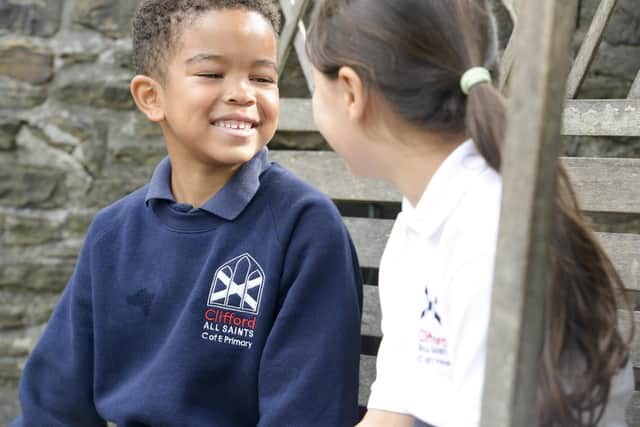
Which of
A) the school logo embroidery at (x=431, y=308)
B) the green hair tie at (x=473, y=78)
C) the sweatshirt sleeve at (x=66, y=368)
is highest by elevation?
the green hair tie at (x=473, y=78)

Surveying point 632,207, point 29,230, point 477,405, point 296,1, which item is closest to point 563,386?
point 477,405

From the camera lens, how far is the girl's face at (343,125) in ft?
4.68

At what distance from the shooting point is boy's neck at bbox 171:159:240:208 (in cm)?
179

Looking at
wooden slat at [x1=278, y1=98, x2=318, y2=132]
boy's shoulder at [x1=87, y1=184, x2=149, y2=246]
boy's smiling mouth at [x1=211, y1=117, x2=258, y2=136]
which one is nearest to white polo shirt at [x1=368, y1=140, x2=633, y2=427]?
boy's smiling mouth at [x1=211, y1=117, x2=258, y2=136]

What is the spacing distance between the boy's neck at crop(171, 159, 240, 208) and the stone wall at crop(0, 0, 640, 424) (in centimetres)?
105

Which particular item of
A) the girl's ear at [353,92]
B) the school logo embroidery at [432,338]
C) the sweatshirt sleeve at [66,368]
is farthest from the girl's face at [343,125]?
the sweatshirt sleeve at [66,368]

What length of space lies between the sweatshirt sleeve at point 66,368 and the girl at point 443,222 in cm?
72

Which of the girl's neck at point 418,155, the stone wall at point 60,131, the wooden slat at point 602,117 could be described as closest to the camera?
the girl's neck at point 418,155

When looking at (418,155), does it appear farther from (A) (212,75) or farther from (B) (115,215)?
(B) (115,215)

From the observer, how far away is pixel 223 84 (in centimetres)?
170

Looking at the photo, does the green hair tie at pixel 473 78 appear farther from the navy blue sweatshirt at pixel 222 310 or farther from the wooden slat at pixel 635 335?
the wooden slat at pixel 635 335

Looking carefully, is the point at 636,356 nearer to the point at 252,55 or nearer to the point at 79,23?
the point at 252,55

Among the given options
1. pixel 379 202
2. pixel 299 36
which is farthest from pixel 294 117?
pixel 379 202

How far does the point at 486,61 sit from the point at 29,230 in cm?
191
